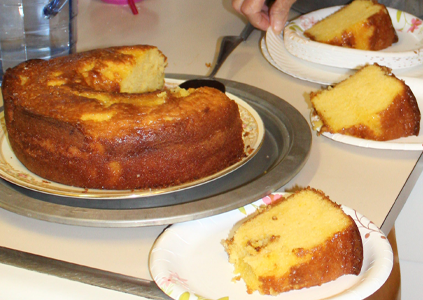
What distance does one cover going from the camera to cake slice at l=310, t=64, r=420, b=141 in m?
1.49

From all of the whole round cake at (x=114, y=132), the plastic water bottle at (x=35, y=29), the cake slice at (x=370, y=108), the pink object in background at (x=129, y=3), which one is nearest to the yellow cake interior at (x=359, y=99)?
the cake slice at (x=370, y=108)

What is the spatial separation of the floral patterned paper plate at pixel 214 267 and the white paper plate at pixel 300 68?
952 millimetres

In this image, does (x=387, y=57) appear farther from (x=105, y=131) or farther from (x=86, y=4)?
(x=86, y=4)

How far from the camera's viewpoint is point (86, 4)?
3053 mm

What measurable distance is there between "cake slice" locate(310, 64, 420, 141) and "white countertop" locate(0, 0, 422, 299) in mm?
60

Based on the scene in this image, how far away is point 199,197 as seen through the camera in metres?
1.27

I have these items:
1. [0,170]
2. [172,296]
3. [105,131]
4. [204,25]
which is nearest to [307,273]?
[172,296]

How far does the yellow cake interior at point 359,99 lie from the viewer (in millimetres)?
1513

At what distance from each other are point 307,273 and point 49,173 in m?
0.74

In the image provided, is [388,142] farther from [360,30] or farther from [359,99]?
[360,30]

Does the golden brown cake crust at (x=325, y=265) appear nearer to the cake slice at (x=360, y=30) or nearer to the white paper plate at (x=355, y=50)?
the white paper plate at (x=355, y=50)

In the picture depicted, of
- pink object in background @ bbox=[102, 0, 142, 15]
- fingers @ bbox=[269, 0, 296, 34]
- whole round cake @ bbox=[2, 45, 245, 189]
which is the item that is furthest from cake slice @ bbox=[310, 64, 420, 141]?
pink object in background @ bbox=[102, 0, 142, 15]

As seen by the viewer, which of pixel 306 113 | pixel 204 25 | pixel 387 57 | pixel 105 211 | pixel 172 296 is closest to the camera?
pixel 172 296

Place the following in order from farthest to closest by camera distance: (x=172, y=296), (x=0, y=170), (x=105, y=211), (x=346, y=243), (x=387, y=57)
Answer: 1. (x=387, y=57)
2. (x=0, y=170)
3. (x=105, y=211)
4. (x=346, y=243)
5. (x=172, y=296)
